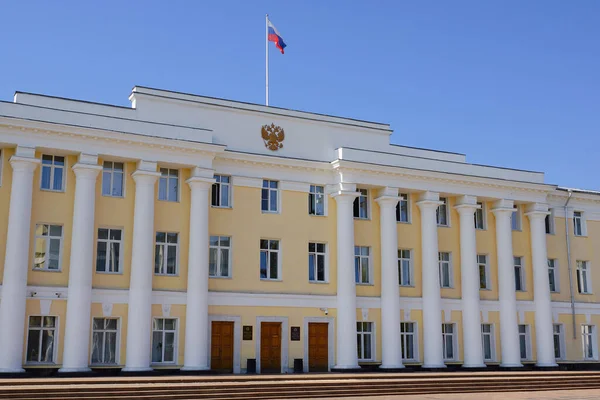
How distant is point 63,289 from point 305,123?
11737 millimetres

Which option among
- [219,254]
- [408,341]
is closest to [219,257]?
[219,254]

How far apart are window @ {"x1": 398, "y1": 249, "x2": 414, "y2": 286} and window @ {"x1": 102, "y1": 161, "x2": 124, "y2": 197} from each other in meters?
12.2

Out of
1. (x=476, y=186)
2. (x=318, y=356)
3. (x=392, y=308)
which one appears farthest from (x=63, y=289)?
(x=476, y=186)

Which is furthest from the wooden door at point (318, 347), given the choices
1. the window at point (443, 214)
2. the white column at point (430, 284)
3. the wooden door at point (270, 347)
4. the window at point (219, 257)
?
the window at point (443, 214)

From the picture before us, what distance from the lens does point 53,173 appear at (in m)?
26.2

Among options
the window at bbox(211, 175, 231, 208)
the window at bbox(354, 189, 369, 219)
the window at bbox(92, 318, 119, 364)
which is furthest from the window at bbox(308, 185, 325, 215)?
the window at bbox(92, 318, 119, 364)

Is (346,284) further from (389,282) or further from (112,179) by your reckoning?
(112,179)

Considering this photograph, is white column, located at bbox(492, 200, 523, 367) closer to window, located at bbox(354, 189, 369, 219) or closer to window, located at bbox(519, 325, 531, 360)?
window, located at bbox(519, 325, 531, 360)

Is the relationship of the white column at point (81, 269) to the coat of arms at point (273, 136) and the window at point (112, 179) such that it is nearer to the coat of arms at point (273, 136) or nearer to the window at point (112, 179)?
the window at point (112, 179)

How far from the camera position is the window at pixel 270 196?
30.1m

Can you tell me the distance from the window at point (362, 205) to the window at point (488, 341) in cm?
759

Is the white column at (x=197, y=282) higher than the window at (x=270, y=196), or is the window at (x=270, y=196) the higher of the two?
the window at (x=270, y=196)

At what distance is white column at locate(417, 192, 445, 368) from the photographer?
3130 cm

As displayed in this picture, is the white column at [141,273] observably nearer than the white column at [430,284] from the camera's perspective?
Yes
